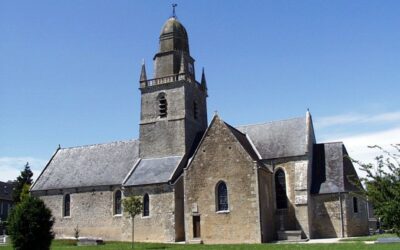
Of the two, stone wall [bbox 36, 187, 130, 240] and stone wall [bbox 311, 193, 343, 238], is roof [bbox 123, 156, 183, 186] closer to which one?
stone wall [bbox 36, 187, 130, 240]

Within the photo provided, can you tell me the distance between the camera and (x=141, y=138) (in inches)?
1533

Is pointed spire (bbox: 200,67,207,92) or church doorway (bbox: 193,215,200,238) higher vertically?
pointed spire (bbox: 200,67,207,92)

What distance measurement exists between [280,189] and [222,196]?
492 centimetres

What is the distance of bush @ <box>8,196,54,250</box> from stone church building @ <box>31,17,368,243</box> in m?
13.2

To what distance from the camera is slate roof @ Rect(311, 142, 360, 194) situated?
33.1m

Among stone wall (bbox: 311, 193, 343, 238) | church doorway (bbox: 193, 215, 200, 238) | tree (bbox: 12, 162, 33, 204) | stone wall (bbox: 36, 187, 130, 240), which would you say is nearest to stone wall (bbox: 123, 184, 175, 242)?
church doorway (bbox: 193, 215, 200, 238)

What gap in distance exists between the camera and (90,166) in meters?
40.9

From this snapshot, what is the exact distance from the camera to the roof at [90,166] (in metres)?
39.0

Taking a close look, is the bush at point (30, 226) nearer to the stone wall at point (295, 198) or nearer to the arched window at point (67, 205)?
the stone wall at point (295, 198)

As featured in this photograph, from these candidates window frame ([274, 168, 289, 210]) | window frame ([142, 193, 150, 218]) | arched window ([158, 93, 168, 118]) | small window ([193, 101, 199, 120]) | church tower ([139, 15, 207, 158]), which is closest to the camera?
window frame ([274, 168, 289, 210])

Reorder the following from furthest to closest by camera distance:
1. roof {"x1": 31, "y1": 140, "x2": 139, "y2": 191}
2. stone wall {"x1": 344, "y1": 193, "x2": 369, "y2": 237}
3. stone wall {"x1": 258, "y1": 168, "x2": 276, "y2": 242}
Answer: roof {"x1": 31, "y1": 140, "x2": 139, "y2": 191} < stone wall {"x1": 344, "y1": 193, "x2": 369, "y2": 237} < stone wall {"x1": 258, "y1": 168, "x2": 276, "y2": 242}

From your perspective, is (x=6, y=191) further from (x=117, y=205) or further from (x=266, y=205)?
(x=266, y=205)

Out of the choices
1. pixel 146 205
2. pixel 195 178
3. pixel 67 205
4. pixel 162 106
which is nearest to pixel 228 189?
pixel 195 178

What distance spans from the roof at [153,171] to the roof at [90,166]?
1.50 metres
